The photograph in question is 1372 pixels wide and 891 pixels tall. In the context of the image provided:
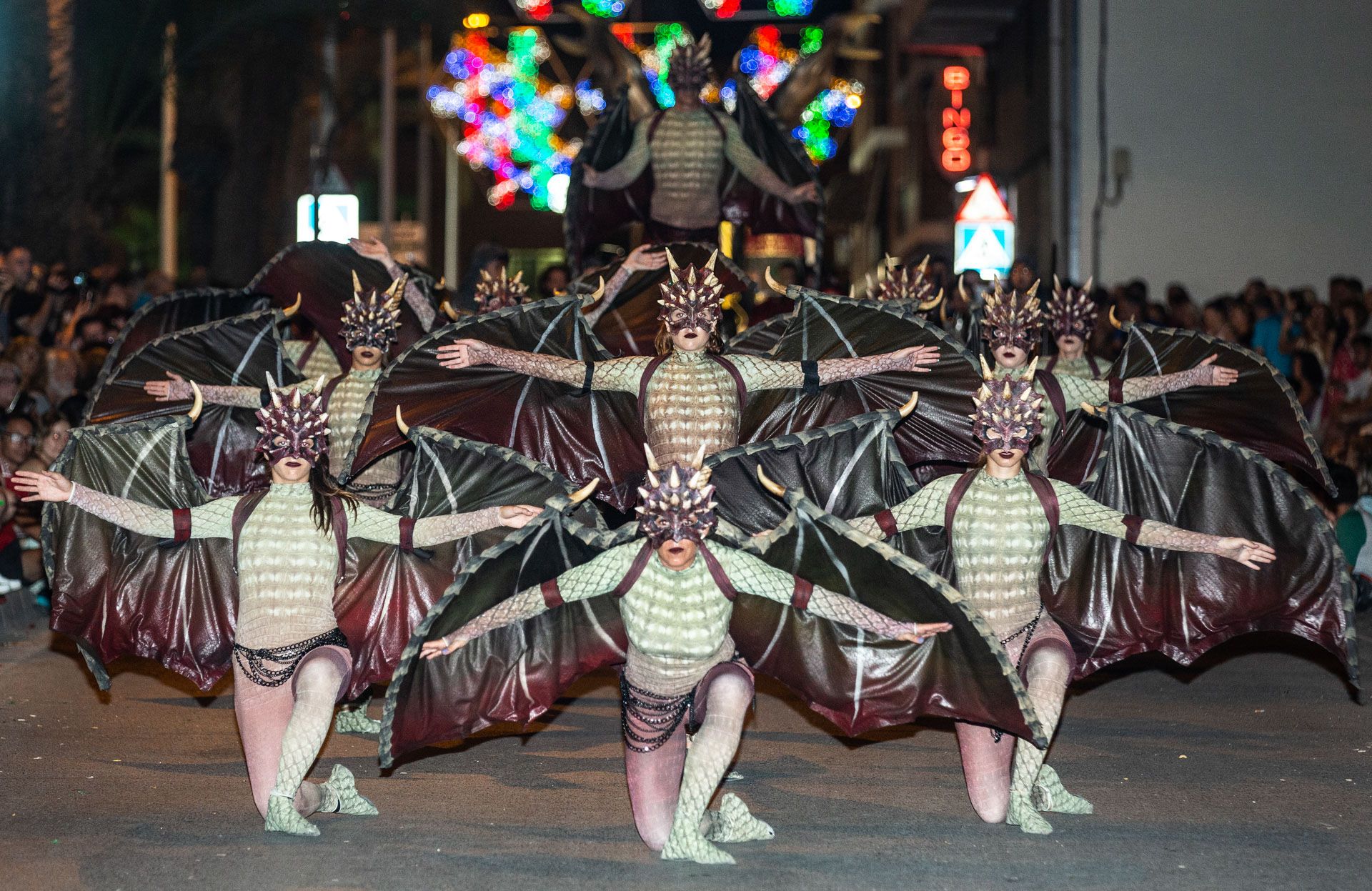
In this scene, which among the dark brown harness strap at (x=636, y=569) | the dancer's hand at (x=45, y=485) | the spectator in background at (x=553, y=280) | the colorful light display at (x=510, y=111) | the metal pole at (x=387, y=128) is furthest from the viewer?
the colorful light display at (x=510, y=111)

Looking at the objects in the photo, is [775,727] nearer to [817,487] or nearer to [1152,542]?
[817,487]

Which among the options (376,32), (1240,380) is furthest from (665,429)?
(376,32)

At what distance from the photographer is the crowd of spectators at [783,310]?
477 inches

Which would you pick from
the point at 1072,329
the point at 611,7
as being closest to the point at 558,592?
the point at 1072,329

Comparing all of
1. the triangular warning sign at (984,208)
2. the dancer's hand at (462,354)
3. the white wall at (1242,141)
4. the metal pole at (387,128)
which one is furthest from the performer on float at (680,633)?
the metal pole at (387,128)

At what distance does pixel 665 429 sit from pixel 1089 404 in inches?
87.7

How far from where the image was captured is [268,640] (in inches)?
278

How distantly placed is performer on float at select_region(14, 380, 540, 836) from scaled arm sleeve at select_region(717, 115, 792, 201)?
5.37 m

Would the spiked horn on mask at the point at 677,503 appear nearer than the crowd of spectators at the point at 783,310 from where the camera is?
Yes

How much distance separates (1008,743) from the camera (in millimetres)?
7250

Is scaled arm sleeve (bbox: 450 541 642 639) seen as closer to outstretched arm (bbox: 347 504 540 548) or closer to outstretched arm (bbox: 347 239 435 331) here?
outstretched arm (bbox: 347 504 540 548)

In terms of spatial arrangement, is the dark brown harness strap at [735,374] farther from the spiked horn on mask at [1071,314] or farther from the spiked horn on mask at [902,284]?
the spiked horn on mask at [1071,314]

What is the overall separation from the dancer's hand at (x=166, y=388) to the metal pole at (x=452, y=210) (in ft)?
100

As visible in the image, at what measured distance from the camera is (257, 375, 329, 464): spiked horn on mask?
7043 millimetres
